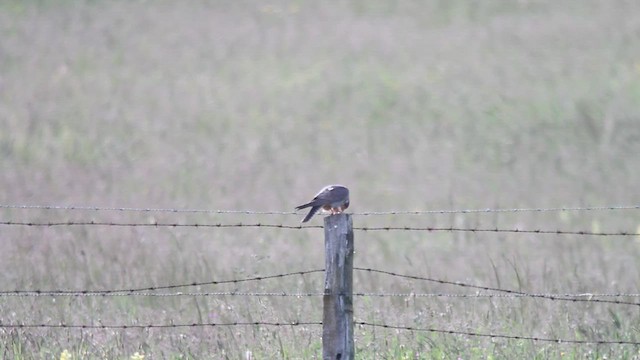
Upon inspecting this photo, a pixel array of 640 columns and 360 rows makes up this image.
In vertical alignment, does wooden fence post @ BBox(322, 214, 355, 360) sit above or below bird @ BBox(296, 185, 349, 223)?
below

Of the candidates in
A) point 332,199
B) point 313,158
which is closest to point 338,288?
point 332,199

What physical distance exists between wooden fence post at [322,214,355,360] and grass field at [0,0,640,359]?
1143 millimetres

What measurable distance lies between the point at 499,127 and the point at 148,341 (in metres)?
14.2

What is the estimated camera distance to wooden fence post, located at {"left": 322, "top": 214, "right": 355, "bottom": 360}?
675cm

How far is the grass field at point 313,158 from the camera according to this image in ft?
29.1

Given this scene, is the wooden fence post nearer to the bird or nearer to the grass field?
the grass field

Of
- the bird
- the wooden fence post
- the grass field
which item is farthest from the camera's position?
the grass field

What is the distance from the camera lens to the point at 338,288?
6758 mm

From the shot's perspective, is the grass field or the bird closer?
the bird

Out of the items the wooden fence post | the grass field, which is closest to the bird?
the grass field

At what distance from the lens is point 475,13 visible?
29.6m

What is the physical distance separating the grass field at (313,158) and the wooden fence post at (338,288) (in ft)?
3.75

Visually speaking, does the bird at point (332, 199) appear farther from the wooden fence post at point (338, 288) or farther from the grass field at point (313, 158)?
the wooden fence post at point (338, 288)

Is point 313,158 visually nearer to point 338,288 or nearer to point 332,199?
point 332,199
